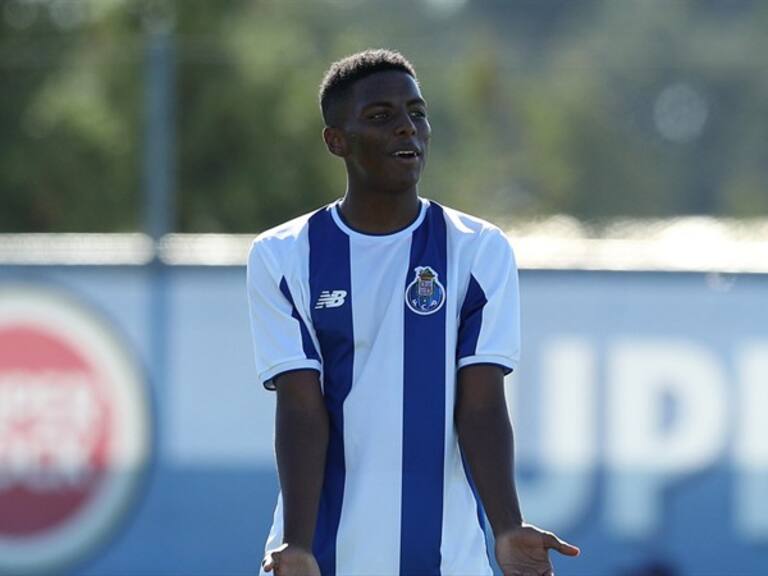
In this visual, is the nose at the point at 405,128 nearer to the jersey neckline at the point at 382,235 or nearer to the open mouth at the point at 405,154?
the open mouth at the point at 405,154

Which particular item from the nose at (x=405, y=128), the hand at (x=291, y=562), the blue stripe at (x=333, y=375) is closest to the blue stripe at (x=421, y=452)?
the blue stripe at (x=333, y=375)

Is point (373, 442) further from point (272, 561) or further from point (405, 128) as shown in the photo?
point (405, 128)

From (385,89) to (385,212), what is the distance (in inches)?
10.4

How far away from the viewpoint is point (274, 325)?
3.71 meters

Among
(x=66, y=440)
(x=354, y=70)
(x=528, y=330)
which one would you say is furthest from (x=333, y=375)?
(x=66, y=440)

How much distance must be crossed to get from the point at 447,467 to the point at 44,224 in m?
5.34

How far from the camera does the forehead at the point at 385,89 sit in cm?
370

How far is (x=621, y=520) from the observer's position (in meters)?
6.80

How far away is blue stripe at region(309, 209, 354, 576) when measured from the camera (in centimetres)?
367

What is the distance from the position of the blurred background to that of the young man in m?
3.08

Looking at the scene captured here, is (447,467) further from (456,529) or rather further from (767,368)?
(767,368)

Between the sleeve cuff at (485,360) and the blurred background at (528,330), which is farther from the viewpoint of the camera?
the blurred background at (528,330)

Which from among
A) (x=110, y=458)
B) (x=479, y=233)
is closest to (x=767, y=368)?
(x=110, y=458)

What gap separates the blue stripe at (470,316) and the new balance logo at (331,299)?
0.26 meters
